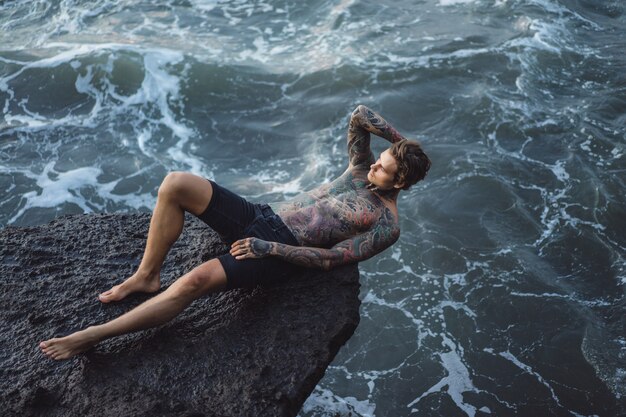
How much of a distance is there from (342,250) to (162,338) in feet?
4.73

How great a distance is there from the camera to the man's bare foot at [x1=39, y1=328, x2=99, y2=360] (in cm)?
425

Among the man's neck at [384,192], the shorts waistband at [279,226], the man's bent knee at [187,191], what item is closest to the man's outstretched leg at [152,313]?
the man's bent knee at [187,191]

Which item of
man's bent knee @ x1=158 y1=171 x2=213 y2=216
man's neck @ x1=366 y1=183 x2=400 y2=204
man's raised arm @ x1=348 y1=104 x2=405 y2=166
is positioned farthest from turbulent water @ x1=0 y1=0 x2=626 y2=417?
man's bent knee @ x1=158 y1=171 x2=213 y2=216

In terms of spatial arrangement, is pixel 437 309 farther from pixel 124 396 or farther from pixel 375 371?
pixel 124 396

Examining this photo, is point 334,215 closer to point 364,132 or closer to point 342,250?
point 342,250

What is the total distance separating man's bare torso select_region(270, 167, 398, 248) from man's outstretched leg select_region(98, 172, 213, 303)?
2.34 ft

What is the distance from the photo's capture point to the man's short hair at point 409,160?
506cm

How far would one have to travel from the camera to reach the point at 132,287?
482cm

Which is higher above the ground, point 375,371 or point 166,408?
point 166,408

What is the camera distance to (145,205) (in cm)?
911

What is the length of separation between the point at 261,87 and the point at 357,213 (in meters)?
7.17

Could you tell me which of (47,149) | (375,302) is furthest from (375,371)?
(47,149)

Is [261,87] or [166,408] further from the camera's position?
[261,87]

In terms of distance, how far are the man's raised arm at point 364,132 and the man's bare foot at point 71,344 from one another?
8.16 feet
